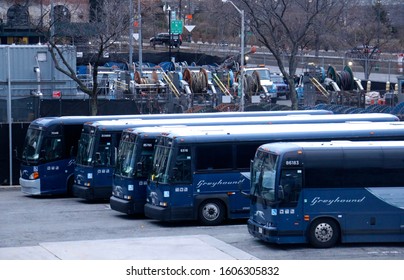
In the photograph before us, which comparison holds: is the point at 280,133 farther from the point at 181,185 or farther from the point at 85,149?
the point at 85,149

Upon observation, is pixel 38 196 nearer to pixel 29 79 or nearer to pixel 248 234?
pixel 248 234

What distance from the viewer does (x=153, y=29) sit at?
8781 cm

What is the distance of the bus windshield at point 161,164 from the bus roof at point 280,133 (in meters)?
0.44

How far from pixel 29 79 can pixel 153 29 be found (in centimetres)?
4637

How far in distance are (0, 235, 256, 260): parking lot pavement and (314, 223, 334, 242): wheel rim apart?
70.4 inches

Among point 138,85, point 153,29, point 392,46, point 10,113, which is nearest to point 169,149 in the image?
point 10,113

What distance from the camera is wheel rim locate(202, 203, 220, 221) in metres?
21.3

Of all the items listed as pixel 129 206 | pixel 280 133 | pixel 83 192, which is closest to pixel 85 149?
pixel 83 192

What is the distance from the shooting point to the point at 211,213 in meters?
21.3

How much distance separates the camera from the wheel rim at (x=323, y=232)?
1745cm

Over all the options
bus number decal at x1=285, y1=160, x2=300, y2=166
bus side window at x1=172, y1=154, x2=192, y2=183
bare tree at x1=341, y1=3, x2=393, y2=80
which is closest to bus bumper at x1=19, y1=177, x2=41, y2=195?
bus side window at x1=172, y1=154, x2=192, y2=183

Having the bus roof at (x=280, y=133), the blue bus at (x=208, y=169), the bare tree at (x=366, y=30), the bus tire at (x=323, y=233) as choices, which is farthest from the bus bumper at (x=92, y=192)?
the bare tree at (x=366, y=30)

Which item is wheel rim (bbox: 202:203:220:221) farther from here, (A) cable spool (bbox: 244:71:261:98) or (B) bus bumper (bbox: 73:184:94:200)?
(A) cable spool (bbox: 244:71:261:98)

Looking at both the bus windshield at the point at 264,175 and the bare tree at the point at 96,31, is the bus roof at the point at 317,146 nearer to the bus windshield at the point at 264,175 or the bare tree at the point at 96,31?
the bus windshield at the point at 264,175
